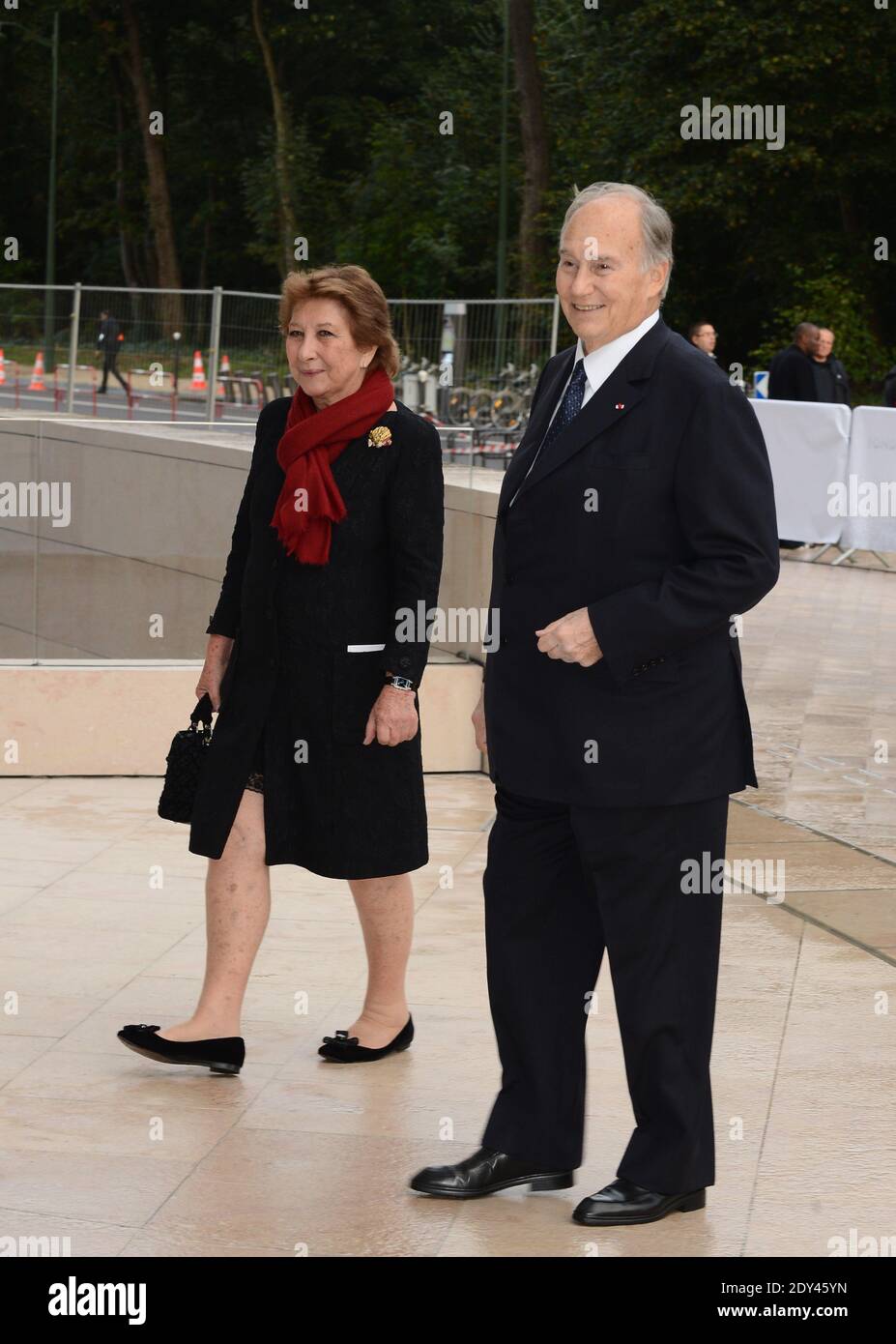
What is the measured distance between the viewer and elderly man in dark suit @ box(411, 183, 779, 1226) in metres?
3.86

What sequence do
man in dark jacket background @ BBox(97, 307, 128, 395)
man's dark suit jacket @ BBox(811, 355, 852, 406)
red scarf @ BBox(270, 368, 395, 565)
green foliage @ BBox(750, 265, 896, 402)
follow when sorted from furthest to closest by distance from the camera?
1. green foliage @ BBox(750, 265, 896, 402)
2. man's dark suit jacket @ BBox(811, 355, 852, 406)
3. man in dark jacket background @ BBox(97, 307, 128, 395)
4. red scarf @ BBox(270, 368, 395, 565)

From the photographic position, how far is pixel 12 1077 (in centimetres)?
497

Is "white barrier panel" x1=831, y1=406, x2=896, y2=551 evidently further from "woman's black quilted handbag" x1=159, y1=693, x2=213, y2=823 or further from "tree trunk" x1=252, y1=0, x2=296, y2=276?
"tree trunk" x1=252, y1=0, x2=296, y2=276

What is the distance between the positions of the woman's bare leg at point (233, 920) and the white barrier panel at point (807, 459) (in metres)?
12.5

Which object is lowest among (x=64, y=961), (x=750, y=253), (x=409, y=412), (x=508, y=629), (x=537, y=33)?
(x=64, y=961)

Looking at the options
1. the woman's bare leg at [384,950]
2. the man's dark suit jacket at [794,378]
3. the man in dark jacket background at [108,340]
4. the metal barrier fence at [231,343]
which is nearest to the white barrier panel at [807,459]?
the man's dark suit jacket at [794,378]

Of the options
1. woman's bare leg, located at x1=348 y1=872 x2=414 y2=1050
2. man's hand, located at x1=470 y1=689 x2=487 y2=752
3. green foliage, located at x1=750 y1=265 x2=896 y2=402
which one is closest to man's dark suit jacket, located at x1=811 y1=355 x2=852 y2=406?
woman's bare leg, located at x1=348 y1=872 x2=414 y2=1050

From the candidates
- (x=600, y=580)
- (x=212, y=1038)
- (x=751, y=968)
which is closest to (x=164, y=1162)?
(x=212, y=1038)

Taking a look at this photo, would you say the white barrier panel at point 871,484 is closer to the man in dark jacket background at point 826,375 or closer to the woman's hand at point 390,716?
the man in dark jacket background at point 826,375

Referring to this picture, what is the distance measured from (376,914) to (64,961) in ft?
4.10

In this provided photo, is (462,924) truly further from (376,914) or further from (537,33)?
(537,33)

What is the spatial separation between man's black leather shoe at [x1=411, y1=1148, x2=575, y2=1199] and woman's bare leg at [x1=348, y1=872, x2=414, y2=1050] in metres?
0.94

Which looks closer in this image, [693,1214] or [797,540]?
[693,1214]

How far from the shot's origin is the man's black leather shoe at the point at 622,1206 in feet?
13.3
